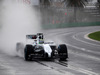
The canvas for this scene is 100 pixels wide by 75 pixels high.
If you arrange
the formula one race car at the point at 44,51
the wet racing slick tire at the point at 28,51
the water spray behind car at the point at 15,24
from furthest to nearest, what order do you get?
the water spray behind car at the point at 15,24 < the wet racing slick tire at the point at 28,51 < the formula one race car at the point at 44,51

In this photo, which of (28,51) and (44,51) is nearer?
(44,51)

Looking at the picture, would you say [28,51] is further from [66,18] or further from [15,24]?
[66,18]

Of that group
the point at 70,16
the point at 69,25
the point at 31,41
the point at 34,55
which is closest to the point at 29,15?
the point at 31,41

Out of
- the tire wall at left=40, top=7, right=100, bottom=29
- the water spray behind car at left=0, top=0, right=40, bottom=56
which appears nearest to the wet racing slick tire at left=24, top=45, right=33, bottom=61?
Answer: the water spray behind car at left=0, top=0, right=40, bottom=56

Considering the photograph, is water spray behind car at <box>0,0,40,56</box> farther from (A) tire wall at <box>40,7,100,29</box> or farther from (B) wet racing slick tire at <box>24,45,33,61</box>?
(A) tire wall at <box>40,7,100,29</box>

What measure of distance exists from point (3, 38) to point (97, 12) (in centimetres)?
5507

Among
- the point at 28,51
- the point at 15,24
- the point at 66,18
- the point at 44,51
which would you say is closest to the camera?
the point at 44,51

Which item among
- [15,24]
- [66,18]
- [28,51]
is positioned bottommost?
[66,18]

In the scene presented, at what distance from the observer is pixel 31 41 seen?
1914cm

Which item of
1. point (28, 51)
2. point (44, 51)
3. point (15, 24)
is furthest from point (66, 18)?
point (44, 51)

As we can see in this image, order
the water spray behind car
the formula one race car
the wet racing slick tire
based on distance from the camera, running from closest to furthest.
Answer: the formula one race car
the wet racing slick tire
the water spray behind car

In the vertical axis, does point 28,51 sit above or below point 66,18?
above

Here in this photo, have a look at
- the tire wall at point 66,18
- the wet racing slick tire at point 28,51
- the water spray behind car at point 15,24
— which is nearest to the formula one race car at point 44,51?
the wet racing slick tire at point 28,51

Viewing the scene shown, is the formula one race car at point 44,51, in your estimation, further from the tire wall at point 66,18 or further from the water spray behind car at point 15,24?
the tire wall at point 66,18
